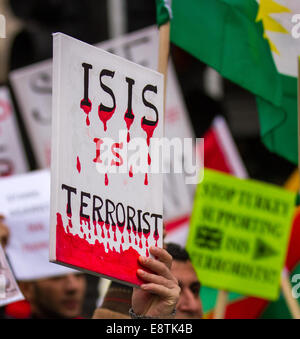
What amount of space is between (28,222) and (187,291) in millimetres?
2125

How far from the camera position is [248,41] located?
4.75 metres

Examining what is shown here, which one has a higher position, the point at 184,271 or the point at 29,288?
the point at 184,271

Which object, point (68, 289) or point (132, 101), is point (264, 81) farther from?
point (68, 289)

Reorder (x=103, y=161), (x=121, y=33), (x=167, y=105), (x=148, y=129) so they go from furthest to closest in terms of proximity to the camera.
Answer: (x=121, y=33)
(x=167, y=105)
(x=148, y=129)
(x=103, y=161)

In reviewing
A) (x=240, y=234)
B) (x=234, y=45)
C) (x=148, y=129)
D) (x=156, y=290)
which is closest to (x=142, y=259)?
(x=156, y=290)

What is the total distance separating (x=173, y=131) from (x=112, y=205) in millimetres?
4121

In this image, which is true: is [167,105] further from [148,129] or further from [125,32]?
[125,32]

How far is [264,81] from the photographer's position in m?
4.74

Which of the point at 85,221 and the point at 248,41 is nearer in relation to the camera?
the point at 85,221

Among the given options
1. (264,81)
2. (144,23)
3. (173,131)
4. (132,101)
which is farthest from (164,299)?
(144,23)

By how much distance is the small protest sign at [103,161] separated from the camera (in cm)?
321

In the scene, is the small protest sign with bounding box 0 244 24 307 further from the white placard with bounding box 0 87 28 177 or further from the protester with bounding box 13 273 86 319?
the white placard with bounding box 0 87 28 177

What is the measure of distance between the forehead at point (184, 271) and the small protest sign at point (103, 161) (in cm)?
77

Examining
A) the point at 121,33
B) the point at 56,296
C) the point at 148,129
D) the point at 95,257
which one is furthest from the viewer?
the point at 121,33
